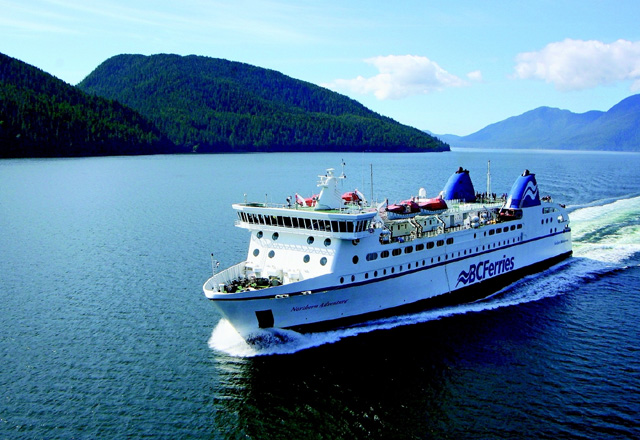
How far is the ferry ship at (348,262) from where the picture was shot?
30.7 meters

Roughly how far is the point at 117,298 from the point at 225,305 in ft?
43.5

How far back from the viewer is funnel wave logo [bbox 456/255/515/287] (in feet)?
132

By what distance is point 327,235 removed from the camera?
104 ft

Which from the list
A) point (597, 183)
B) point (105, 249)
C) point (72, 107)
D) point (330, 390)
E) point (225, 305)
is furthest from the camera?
point (72, 107)

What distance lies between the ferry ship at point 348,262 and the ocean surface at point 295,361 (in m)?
1.43

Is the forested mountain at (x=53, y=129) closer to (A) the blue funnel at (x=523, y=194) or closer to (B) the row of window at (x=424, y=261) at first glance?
(A) the blue funnel at (x=523, y=194)

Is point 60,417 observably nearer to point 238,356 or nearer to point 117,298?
point 238,356

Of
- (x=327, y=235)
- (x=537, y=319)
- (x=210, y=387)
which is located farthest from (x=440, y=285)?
(x=210, y=387)

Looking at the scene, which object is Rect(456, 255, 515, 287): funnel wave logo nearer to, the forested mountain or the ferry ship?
the ferry ship

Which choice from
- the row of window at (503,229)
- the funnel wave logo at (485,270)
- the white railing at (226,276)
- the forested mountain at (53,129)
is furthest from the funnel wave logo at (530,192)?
the forested mountain at (53,129)

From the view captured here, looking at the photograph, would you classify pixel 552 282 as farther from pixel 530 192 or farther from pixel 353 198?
pixel 353 198

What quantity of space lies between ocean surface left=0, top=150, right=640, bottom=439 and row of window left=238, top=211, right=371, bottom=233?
6.35m

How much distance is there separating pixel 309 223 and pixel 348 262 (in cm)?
334

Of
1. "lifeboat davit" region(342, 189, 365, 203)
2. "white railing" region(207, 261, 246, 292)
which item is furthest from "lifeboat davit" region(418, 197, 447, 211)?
"white railing" region(207, 261, 246, 292)
